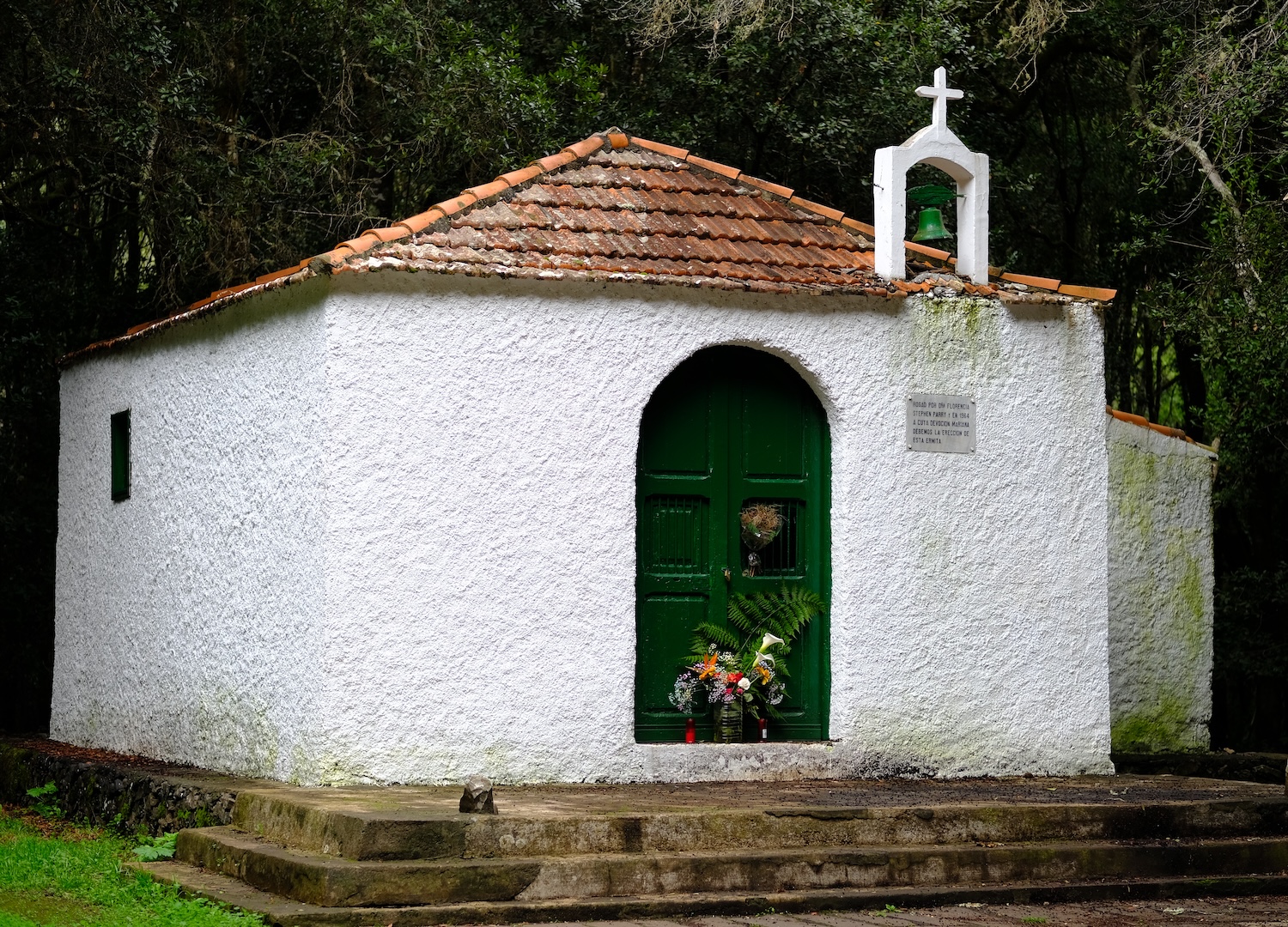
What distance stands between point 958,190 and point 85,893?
697 cm

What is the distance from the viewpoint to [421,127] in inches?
492

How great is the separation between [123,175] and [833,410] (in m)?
6.52

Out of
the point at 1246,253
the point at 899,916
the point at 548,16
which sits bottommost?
the point at 899,916

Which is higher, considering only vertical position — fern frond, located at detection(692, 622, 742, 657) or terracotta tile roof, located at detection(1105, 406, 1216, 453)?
terracotta tile roof, located at detection(1105, 406, 1216, 453)

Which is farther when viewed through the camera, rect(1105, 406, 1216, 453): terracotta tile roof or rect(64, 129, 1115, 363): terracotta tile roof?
rect(1105, 406, 1216, 453): terracotta tile roof

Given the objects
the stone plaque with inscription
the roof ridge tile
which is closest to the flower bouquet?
the stone plaque with inscription

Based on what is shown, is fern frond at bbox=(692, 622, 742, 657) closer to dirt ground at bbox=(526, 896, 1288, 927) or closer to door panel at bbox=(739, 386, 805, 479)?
door panel at bbox=(739, 386, 805, 479)

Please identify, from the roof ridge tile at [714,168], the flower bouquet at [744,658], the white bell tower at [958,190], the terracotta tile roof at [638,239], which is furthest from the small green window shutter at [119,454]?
the white bell tower at [958,190]

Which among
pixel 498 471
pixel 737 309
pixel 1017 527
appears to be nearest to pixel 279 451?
pixel 498 471

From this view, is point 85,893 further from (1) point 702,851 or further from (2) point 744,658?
(2) point 744,658

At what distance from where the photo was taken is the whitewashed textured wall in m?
8.51

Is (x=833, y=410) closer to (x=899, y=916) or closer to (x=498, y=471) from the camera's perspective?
(x=498, y=471)

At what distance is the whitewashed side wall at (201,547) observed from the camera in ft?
28.7

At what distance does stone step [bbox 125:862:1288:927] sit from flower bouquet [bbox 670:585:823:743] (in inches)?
86.8
